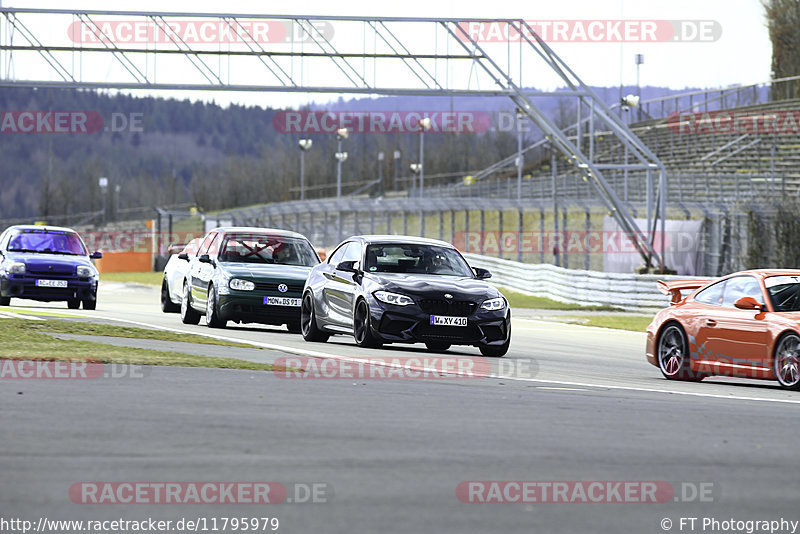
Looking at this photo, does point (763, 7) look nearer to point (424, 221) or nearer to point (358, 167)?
point (424, 221)

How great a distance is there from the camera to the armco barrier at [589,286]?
3462 cm

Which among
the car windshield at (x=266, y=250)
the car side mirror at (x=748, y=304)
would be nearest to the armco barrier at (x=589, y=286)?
the car windshield at (x=266, y=250)

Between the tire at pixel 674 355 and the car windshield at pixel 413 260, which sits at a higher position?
the car windshield at pixel 413 260

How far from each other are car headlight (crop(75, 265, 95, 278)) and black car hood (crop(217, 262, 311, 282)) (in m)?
6.11

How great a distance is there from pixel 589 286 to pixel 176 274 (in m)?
16.1

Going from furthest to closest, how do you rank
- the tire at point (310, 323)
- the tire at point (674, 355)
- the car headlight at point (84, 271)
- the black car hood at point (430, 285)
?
the car headlight at point (84, 271) → the tire at point (310, 323) → the black car hood at point (430, 285) → the tire at point (674, 355)

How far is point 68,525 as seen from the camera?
5.41 m

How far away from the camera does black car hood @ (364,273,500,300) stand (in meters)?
16.3

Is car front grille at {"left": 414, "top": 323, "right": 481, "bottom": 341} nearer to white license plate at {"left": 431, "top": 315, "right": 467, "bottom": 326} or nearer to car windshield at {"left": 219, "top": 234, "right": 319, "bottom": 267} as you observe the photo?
white license plate at {"left": 431, "top": 315, "right": 467, "bottom": 326}

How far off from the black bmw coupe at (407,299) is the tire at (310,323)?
0.01 metres

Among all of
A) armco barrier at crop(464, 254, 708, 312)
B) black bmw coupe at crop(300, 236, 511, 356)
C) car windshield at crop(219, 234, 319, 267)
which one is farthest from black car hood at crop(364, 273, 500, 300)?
armco barrier at crop(464, 254, 708, 312)

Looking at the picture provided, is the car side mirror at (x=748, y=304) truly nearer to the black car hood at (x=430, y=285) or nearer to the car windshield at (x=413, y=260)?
the black car hood at (x=430, y=285)

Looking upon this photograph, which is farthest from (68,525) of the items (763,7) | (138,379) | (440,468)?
(763,7)

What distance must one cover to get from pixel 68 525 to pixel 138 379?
5987mm
